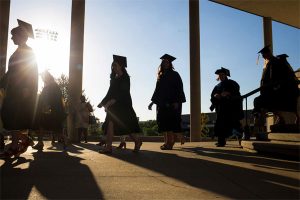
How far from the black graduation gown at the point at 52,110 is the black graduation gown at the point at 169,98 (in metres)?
1.92

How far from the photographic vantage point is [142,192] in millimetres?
2984

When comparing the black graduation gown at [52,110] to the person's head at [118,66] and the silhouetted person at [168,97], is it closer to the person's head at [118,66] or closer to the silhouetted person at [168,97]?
the person's head at [118,66]

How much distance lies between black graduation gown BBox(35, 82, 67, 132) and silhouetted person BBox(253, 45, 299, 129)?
379cm

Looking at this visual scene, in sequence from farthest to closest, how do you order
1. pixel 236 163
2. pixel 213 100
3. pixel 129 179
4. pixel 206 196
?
1. pixel 213 100
2. pixel 236 163
3. pixel 129 179
4. pixel 206 196

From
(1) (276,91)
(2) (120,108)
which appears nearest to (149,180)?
(2) (120,108)

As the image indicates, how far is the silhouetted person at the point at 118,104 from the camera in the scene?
6.52 metres

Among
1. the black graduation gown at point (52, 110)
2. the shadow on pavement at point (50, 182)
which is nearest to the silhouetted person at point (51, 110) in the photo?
the black graduation gown at point (52, 110)

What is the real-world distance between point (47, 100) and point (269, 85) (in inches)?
165

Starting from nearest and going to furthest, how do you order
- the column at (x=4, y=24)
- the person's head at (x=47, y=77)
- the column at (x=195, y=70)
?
1. the person's head at (x=47, y=77)
2. the column at (x=4, y=24)
3. the column at (x=195, y=70)

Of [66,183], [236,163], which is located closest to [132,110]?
[236,163]

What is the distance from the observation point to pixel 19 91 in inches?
214

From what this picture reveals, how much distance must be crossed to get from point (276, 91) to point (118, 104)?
9.53ft

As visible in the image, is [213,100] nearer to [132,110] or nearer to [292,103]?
[292,103]

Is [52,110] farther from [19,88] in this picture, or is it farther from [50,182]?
[50,182]
